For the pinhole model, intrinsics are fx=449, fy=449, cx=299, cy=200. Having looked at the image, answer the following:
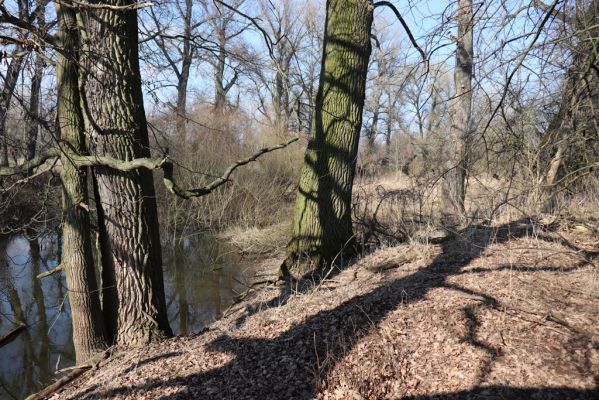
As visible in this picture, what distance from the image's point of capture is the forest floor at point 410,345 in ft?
9.81

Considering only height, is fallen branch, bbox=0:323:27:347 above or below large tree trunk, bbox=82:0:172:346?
below

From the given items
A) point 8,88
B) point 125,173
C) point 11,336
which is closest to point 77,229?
point 125,173

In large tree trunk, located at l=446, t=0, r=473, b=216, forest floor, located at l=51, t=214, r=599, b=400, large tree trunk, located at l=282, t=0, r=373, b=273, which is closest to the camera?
forest floor, located at l=51, t=214, r=599, b=400

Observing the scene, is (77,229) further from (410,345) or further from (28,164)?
(410,345)

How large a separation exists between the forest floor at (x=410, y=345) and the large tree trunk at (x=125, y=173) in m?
0.46

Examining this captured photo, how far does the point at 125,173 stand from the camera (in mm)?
4301

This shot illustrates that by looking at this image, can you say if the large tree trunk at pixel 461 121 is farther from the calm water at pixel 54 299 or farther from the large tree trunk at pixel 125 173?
the large tree trunk at pixel 125 173

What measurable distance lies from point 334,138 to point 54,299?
6490mm

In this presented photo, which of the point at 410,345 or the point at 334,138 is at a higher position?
the point at 334,138

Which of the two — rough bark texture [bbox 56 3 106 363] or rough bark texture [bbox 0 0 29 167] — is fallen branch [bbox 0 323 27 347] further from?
rough bark texture [bbox 0 0 29 167]

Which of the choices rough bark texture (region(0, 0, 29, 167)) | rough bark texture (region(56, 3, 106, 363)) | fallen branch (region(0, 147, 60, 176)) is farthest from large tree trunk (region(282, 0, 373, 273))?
rough bark texture (region(0, 0, 29, 167))

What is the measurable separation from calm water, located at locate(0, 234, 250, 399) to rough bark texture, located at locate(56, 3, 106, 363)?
0.27m

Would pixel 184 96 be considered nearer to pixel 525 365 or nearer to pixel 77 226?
pixel 77 226

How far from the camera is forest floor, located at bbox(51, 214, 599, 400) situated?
9.81 ft
